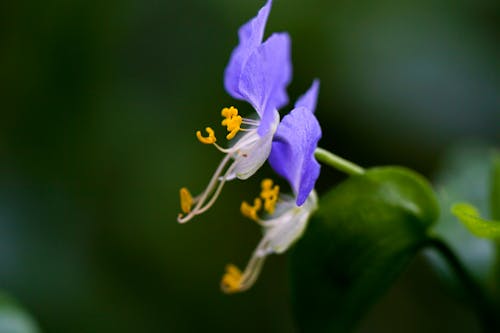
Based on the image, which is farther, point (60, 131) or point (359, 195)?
point (60, 131)

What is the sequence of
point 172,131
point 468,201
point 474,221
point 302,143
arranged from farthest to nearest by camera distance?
point 172,131
point 468,201
point 474,221
point 302,143

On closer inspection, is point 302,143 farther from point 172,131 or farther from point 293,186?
point 172,131

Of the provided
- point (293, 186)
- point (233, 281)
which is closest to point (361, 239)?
point (293, 186)

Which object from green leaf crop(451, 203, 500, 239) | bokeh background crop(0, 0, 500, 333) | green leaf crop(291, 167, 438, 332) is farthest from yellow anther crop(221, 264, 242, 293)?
bokeh background crop(0, 0, 500, 333)

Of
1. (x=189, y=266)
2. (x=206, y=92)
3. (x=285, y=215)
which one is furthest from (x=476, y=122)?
(x=285, y=215)

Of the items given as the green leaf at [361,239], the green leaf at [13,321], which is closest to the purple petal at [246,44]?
the green leaf at [361,239]

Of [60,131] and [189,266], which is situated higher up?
[60,131]

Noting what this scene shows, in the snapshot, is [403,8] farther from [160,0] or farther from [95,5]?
[95,5]
